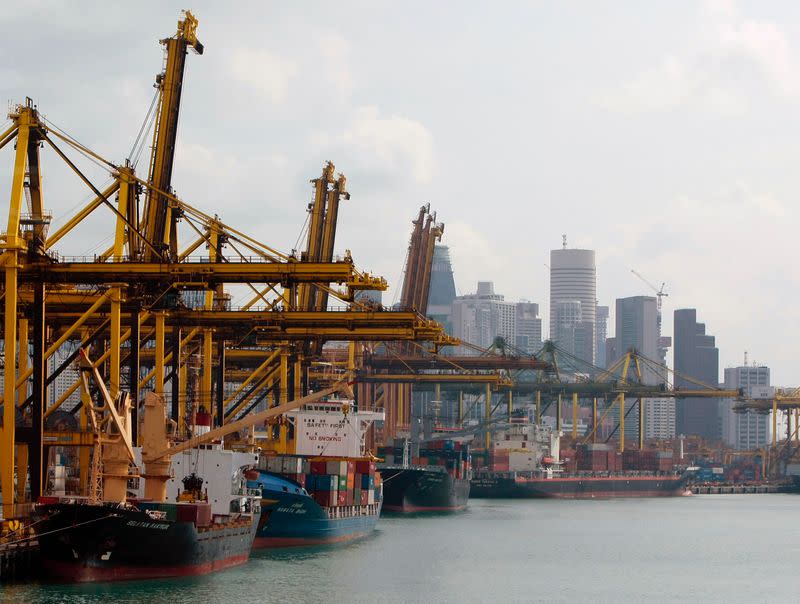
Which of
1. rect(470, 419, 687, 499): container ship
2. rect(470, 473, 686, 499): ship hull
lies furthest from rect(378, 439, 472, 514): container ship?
rect(470, 419, 687, 499): container ship

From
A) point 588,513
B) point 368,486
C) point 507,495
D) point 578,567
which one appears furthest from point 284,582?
point 507,495

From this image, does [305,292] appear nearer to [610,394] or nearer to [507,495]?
[507,495]

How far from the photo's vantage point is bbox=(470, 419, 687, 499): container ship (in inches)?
5027

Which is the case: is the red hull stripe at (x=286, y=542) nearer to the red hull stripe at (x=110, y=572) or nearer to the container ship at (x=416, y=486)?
the red hull stripe at (x=110, y=572)

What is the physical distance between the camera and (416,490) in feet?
302

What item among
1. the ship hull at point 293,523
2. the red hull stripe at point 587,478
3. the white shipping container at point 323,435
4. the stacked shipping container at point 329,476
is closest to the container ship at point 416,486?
the white shipping container at point 323,435

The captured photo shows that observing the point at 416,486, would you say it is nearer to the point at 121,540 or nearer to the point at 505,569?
the point at 505,569

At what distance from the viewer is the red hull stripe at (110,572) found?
4128 centimetres

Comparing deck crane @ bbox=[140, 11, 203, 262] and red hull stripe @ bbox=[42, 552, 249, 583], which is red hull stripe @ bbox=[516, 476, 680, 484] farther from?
red hull stripe @ bbox=[42, 552, 249, 583]

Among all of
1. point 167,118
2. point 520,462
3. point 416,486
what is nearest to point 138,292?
point 167,118

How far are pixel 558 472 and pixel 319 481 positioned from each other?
253ft

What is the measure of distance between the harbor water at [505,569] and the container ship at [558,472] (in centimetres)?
4235

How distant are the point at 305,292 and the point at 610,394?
67.4m

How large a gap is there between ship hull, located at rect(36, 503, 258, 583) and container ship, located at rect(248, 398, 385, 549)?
35.8 ft
